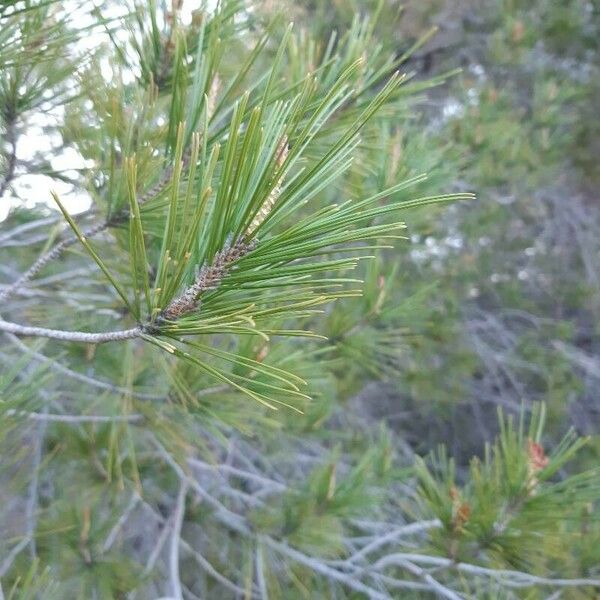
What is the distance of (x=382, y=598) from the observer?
0.96m

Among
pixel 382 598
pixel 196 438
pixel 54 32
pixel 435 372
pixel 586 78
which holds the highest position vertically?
pixel 54 32

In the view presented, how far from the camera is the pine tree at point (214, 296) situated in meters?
0.41

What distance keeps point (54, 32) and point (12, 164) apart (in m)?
0.14

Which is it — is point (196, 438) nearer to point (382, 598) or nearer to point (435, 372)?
point (382, 598)

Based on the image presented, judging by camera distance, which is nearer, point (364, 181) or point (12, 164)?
point (12, 164)

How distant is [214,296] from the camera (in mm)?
425

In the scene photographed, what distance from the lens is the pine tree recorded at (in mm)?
410

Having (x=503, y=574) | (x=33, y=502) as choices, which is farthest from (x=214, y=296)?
(x=33, y=502)

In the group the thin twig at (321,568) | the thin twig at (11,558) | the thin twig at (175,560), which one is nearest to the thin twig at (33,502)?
the thin twig at (11,558)

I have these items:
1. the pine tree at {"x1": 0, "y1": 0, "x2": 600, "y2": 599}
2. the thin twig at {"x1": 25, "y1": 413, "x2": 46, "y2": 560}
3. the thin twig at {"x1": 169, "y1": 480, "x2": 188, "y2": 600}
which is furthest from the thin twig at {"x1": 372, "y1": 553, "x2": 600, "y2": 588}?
the thin twig at {"x1": 25, "y1": 413, "x2": 46, "y2": 560}

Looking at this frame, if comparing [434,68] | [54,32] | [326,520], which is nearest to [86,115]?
[54,32]

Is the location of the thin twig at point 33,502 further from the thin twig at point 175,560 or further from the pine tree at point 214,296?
the thin twig at point 175,560

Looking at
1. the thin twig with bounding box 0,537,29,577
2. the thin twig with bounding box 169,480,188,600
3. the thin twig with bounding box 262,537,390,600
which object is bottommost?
the thin twig with bounding box 262,537,390,600

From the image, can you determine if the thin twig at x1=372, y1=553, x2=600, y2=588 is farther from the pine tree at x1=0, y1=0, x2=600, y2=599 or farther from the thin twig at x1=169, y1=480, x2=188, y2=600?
the thin twig at x1=169, y1=480, x2=188, y2=600
